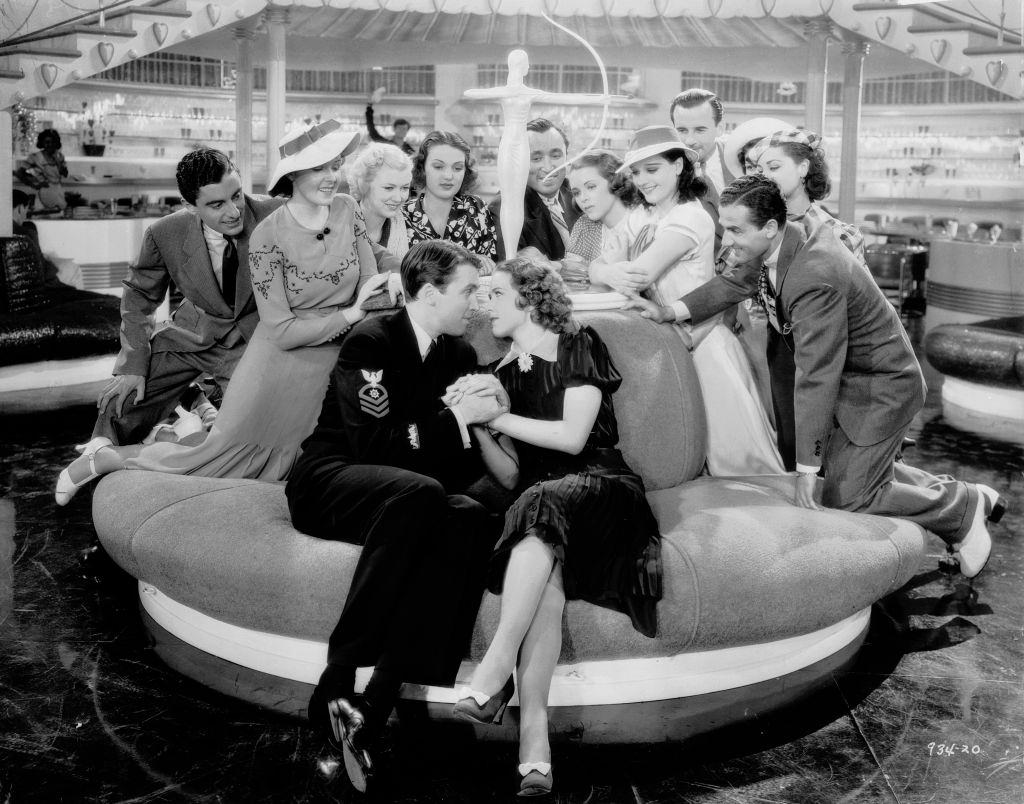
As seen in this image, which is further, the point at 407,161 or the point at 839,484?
the point at 407,161

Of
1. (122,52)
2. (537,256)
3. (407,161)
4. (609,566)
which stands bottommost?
(609,566)

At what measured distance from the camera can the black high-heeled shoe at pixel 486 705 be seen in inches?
98.0

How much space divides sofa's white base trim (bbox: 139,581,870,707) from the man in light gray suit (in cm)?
121

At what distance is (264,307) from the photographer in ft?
11.5

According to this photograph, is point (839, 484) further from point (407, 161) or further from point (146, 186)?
point (146, 186)

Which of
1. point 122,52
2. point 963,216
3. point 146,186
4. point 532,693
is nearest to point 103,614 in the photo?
point 532,693

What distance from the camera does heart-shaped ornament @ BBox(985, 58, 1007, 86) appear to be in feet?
28.9

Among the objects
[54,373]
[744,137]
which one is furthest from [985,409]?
[54,373]

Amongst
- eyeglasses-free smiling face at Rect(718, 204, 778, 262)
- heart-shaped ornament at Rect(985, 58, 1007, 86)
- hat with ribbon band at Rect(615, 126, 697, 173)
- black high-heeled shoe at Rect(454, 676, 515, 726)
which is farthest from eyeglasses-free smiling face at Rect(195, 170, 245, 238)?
heart-shaped ornament at Rect(985, 58, 1007, 86)

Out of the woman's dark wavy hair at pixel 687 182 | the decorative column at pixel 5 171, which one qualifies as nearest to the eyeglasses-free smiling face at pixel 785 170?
the woman's dark wavy hair at pixel 687 182

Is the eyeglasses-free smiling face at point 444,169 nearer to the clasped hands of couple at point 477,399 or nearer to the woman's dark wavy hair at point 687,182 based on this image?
the woman's dark wavy hair at point 687,182

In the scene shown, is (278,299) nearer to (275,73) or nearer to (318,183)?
(318,183)

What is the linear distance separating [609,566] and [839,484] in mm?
1037

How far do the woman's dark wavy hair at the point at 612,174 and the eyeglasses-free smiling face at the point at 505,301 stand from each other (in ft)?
3.10
